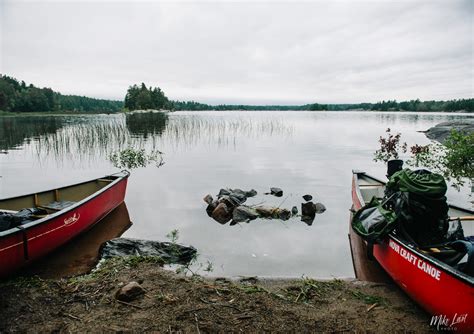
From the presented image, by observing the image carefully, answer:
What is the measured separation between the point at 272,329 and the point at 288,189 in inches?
252

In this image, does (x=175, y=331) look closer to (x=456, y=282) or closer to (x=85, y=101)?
(x=456, y=282)

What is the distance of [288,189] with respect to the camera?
9.25 meters

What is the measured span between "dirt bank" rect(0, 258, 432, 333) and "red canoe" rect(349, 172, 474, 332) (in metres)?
0.20

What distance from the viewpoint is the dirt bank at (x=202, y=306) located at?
304cm

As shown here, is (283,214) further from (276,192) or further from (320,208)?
(276,192)

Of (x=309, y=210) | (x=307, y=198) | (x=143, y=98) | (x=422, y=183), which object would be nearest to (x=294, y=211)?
(x=309, y=210)

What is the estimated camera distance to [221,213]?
688 centimetres

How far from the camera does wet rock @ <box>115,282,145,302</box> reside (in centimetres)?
343

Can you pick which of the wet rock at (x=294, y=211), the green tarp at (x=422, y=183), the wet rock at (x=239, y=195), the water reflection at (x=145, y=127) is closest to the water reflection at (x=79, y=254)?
the wet rock at (x=239, y=195)

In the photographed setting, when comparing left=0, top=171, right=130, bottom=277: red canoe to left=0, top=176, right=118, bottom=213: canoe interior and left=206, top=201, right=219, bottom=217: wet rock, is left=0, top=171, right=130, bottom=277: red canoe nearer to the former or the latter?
Result: left=0, top=176, right=118, bottom=213: canoe interior

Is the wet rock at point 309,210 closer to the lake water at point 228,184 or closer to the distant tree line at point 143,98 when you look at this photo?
the lake water at point 228,184

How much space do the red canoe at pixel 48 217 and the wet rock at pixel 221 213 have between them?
2320 millimetres
